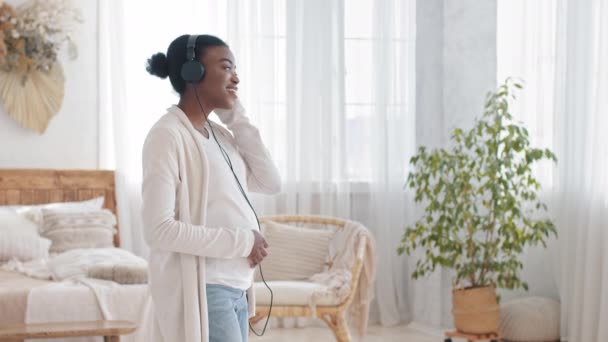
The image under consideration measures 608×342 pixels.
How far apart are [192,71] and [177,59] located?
85mm

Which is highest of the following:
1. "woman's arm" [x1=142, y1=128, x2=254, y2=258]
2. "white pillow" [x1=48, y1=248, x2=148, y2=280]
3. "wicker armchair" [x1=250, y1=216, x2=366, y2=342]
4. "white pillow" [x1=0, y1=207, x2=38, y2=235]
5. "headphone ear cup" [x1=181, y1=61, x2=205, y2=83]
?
"headphone ear cup" [x1=181, y1=61, x2=205, y2=83]

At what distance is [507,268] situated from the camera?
441cm

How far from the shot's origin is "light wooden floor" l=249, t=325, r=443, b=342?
500 cm

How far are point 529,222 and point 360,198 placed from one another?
5.05 ft

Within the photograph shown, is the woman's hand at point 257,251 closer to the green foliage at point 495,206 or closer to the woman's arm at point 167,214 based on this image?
the woman's arm at point 167,214

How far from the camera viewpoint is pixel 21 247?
445cm

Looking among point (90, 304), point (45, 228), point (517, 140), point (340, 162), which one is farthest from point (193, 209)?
point (340, 162)

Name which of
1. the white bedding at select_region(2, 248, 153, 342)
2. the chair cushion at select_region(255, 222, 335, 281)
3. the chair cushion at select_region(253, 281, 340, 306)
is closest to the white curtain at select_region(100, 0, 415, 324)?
the chair cushion at select_region(255, 222, 335, 281)

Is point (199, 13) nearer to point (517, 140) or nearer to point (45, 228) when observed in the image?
point (45, 228)

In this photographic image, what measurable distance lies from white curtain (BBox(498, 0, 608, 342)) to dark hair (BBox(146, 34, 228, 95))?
9.38ft

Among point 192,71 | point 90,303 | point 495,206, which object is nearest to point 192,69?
point 192,71

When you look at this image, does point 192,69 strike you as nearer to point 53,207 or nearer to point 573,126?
point 573,126

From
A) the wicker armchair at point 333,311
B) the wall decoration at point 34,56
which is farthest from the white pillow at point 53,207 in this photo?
the wicker armchair at point 333,311

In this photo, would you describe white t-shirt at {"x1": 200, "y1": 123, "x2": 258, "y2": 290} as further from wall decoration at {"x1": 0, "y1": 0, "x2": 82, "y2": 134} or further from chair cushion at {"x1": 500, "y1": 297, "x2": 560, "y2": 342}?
wall decoration at {"x1": 0, "y1": 0, "x2": 82, "y2": 134}
